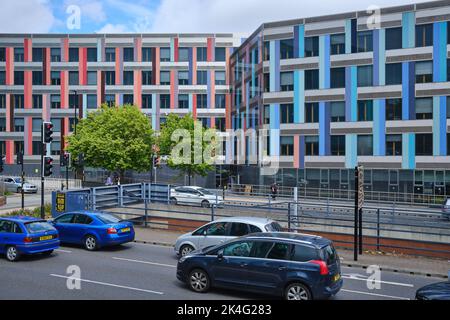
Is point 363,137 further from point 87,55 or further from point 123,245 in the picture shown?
point 87,55

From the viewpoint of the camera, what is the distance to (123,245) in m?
18.0

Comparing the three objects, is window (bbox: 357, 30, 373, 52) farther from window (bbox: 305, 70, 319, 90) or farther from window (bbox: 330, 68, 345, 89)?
window (bbox: 305, 70, 319, 90)

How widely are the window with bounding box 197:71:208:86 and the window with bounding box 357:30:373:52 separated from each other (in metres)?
21.1

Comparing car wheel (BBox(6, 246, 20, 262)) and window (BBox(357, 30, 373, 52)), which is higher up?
window (BBox(357, 30, 373, 52))

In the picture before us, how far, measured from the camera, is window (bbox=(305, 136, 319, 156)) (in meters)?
43.1

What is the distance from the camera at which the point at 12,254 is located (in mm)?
14531

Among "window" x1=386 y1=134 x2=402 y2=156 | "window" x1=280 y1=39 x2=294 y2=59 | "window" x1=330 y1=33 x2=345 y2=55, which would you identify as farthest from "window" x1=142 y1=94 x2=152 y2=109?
"window" x1=386 y1=134 x2=402 y2=156

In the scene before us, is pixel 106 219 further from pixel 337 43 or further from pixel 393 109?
pixel 337 43

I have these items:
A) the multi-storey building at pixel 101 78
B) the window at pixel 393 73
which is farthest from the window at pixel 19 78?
the window at pixel 393 73

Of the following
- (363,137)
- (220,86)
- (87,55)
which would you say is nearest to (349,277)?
(363,137)

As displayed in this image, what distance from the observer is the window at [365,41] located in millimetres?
40787

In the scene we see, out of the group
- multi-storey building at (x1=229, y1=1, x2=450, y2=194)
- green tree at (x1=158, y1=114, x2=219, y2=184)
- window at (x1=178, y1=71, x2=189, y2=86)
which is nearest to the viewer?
multi-storey building at (x1=229, y1=1, x2=450, y2=194)

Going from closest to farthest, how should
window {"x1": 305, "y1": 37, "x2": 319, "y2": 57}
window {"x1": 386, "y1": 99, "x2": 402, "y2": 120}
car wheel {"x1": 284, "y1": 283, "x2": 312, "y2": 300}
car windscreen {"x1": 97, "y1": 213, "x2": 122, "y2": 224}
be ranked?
car wheel {"x1": 284, "y1": 283, "x2": 312, "y2": 300} → car windscreen {"x1": 97, "y1": 213, "x2": 122, "y2": 224} → window {"x1": 386, "y1": 99, "x2": 402, "y2": 120} → window {"x1": 305, "y1": 37, "x2": 319, "y2": 57}

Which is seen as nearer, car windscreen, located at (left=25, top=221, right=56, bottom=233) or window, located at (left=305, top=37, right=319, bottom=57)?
car windscreen, located at (left=25, top=221, right=56, bottom=233)
